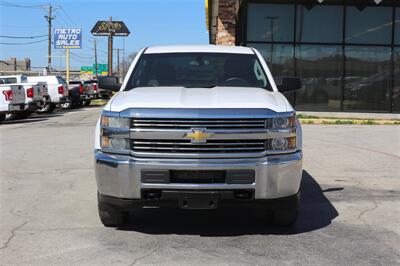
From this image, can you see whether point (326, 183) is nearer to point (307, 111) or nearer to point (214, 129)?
point (214, 129)

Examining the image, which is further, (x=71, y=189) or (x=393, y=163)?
(x=393, y=163)

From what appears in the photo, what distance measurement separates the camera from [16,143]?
547 inches

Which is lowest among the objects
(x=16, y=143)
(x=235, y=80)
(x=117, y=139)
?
(x=16, y=143)

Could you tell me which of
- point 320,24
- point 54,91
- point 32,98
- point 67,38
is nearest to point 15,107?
point 32,98

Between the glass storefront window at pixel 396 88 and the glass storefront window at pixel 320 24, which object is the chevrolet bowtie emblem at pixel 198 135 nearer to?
the glass storefront window at pixel 320 24

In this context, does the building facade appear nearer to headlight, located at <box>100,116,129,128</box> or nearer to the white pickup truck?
the white pickup truck

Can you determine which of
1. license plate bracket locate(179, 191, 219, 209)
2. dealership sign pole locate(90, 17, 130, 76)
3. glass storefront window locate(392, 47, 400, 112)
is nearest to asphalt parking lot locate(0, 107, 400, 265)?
license plate bracket locate(179, 191, 219, 209)

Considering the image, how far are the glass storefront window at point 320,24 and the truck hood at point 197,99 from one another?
15.6 m

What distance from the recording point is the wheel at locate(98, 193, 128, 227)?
565cm

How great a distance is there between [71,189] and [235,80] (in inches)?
117

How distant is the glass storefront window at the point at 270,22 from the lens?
69.2 feet

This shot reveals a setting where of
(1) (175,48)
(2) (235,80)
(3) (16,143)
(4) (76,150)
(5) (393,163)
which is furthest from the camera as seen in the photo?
(3) (16,143)

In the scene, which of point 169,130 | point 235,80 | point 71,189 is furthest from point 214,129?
point 71,189

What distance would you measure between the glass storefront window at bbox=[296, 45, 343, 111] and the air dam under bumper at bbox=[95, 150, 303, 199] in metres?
16.3
